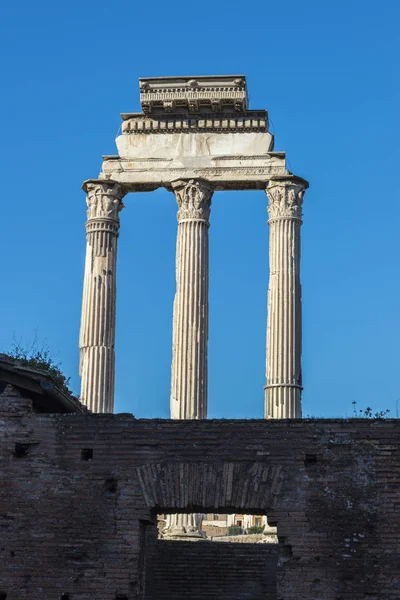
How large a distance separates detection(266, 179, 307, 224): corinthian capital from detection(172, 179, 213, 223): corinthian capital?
1376mm

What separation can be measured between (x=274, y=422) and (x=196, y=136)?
13577mm

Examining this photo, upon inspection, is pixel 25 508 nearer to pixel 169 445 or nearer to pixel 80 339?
pixel 169 445

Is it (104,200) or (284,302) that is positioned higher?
(104,200)

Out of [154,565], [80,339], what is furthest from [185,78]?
[154,565]

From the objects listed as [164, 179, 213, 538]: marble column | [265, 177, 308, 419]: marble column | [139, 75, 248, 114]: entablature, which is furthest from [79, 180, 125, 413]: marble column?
[265, 177, 308, 419]: marble column

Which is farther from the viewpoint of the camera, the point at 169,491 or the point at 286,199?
the point at 286,199

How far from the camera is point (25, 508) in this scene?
15164 mm

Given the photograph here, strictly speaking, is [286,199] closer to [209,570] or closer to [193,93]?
[193,93]

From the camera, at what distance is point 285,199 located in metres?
26.9

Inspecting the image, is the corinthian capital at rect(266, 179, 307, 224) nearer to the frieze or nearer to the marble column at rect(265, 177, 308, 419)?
the marble column at rect(265, 177, 308, 419)

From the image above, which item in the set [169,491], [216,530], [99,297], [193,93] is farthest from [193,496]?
[216,530]

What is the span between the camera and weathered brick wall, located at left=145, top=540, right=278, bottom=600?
18.5 metres

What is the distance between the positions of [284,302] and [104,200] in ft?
15.0

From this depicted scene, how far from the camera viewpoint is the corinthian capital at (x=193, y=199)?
27.1 meters
